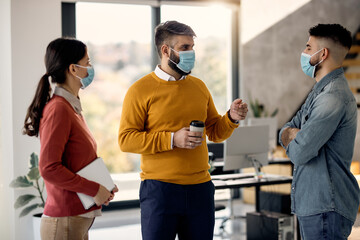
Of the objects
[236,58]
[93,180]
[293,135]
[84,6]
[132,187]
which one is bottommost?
[132,187]

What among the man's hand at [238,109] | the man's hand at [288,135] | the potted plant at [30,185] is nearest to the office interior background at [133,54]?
the potted plant at [30,185]

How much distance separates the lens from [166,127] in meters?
2.11

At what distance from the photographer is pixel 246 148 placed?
461cm

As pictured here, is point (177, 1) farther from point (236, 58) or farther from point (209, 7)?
point (236, 58)

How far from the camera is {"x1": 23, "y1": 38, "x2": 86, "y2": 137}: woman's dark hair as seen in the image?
5.99ft

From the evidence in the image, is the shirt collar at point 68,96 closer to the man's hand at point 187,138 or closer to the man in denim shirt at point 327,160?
the man's hand at point 187,138

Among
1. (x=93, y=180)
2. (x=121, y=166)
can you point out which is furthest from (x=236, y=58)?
(x=93, y=180)

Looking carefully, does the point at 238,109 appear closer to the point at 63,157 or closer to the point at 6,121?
the point at 63,157

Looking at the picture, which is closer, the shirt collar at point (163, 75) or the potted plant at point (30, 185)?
the shirt collar at point (163, 75)

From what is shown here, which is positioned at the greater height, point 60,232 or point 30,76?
point 30,76

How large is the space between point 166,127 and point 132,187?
14.8ft

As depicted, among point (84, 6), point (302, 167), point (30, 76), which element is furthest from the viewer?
point (84, 6)

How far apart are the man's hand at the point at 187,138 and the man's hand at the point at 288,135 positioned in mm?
447

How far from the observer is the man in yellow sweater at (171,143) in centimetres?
206
